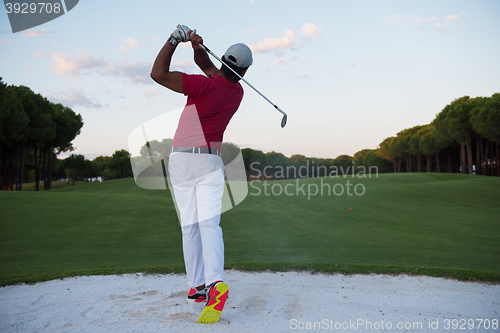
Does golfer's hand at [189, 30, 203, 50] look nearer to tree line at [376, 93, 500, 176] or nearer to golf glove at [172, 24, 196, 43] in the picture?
golf glove at [172, 24, 196, 43]

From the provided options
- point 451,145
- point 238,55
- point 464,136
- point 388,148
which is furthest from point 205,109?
point 388,148

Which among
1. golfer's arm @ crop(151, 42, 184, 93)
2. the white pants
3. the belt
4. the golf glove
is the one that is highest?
the golf glove

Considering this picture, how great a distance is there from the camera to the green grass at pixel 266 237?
5375 millimetres

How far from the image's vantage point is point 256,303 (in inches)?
138

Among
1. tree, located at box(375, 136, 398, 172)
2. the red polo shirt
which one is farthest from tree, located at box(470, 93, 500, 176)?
the red polo shirt

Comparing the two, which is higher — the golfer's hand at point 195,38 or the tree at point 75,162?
the tree at point 75,162

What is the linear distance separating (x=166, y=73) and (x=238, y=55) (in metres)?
0.70

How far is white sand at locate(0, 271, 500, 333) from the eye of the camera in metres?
2.89

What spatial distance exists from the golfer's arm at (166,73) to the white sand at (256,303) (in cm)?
205

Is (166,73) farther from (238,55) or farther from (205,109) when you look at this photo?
(238,55)

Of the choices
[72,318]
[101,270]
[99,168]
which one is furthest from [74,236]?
[99,168]

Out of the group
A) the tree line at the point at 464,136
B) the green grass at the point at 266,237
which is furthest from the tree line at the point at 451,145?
the green grass at the point at 266,237

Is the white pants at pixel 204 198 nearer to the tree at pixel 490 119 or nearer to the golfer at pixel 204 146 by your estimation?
the golfer at pixel 204 146

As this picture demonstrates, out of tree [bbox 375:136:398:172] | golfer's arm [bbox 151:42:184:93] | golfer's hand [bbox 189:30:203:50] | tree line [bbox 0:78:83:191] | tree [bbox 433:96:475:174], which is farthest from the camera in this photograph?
tree [bbox 375:136:398:172]
